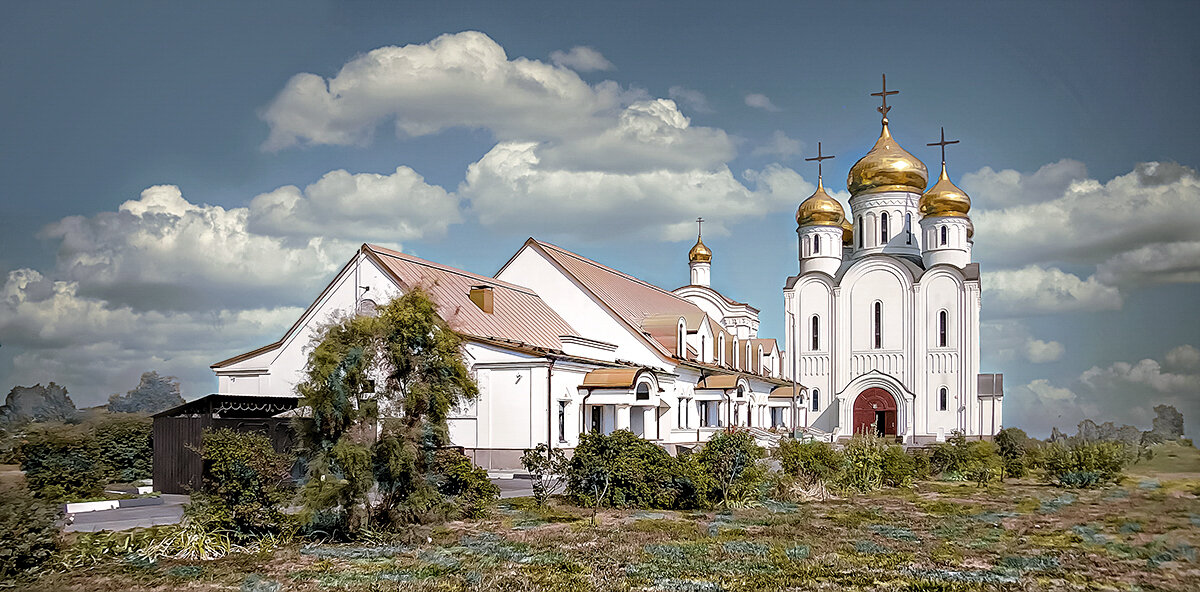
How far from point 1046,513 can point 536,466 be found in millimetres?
10021

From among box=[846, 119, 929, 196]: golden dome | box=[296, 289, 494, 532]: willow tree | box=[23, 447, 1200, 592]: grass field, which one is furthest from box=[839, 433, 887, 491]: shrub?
box=[846, 119, 929, 196]: golden dome

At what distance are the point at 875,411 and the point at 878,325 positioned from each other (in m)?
4.84

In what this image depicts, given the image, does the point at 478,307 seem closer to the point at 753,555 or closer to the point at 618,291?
the point at 618,291

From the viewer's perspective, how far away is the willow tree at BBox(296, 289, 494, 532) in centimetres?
1425

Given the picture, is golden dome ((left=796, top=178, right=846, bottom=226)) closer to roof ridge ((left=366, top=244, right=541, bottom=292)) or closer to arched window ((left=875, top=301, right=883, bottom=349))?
arched window ((left=875, top=301, right=883, bottom=349))

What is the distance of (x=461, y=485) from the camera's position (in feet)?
55.5

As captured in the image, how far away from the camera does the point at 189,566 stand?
39.9 ft

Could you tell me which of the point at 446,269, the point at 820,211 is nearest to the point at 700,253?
the point at 820,211

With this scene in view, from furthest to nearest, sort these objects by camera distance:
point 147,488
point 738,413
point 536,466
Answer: point 738,413 < point 147,488 < point 536,466

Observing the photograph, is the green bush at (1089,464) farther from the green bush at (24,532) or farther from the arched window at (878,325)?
the arched window at (878,325)

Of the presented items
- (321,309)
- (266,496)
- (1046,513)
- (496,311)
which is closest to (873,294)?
(496,311)

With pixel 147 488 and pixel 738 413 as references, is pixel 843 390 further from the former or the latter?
pixel 147 488

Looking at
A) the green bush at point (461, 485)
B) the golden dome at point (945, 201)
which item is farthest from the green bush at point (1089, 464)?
the golden dome at point (945, 201)

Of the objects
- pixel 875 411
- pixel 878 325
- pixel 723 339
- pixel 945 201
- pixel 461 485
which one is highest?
pixel 945 201
